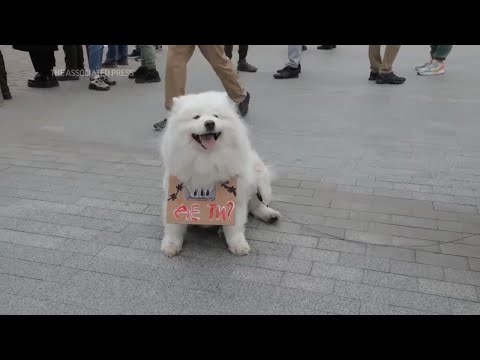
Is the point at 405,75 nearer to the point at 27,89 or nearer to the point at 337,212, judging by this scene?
the point at 337,212

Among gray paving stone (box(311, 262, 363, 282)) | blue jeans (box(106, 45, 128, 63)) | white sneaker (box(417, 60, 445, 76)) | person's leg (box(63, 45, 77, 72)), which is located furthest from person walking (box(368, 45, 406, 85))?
gray paving stone (box(311, 262, 363, 282))

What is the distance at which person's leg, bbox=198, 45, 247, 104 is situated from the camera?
4.86 m

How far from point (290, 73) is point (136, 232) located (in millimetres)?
5808

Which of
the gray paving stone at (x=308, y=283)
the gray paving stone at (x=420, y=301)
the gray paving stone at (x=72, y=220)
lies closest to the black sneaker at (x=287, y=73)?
the gray paving stone at (x=72, y=220)

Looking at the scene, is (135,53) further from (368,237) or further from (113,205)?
(368,237)

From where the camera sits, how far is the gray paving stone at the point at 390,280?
237 cm

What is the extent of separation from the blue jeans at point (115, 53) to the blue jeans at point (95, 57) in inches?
52.7

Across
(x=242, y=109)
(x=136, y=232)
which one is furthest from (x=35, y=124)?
(x=136, y=232)

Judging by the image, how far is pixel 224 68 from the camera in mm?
5027

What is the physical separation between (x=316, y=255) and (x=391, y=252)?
465mm

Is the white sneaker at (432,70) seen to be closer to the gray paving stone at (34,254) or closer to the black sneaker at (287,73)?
the black sneaker at (287,73)

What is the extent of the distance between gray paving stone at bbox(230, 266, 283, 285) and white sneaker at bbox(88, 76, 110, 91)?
18.4 feet

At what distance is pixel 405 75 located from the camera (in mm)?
8141

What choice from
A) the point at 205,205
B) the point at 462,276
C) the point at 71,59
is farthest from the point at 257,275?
the point at 71,59
